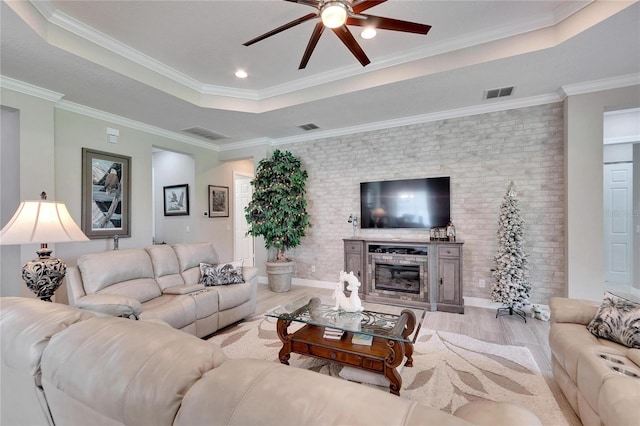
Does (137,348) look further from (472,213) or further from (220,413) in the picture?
(472,213)

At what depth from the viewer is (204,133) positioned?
509cm

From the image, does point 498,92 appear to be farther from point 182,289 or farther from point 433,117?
point 182,289

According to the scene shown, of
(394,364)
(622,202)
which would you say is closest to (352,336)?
(394,364)

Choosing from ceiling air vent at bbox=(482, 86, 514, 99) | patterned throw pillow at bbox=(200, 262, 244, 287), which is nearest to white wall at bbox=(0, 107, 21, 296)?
patterned throw pillow at bbox=(200, 262, 244, 287)

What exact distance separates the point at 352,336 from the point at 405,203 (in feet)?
8.91

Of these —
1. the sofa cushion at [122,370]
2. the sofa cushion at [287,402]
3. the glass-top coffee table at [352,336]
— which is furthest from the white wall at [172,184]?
the sofa cushion at [287,402]

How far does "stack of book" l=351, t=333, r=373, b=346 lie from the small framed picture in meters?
4.59

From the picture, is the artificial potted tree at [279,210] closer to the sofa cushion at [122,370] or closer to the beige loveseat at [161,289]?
the beige loveseat at [161,289]

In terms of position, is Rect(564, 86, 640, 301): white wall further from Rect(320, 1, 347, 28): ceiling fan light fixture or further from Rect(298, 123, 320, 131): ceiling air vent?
Rect(298, 123, 320, 131): ceiling air vent

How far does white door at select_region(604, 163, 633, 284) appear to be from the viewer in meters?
4.95

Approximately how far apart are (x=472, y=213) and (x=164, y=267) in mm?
4174

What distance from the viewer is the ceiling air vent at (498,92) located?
3449 mm

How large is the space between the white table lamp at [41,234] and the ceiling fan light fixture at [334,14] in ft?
7.99

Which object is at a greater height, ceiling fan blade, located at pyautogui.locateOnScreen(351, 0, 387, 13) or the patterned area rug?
ceiling fan blade, located at pyautogui.locateOnScreen(351, 0, 387, 13)
